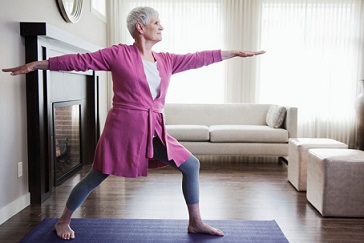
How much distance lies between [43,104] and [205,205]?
145 centimetres

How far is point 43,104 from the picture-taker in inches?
121

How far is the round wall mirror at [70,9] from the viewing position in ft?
12.0

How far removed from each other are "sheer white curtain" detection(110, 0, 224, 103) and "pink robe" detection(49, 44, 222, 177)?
361 cm

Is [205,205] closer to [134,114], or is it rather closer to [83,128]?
[134,114]

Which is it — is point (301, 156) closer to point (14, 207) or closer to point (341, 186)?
point (341, 186)

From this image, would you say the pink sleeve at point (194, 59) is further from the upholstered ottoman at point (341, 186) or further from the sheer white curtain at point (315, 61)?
the sheer white curtain at point (315, 61)

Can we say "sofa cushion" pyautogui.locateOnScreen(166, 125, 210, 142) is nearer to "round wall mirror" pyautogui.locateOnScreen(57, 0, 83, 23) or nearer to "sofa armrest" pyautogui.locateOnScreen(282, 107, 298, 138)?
"sofa armrest" pyautogui.locateOnScreen(282, 107, 298, 138)

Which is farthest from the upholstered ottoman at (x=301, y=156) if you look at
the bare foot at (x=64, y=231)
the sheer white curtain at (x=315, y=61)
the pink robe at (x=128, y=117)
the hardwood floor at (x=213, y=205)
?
the sheer white curtain at (x=315, y=61)

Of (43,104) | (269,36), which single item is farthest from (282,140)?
(43,104)

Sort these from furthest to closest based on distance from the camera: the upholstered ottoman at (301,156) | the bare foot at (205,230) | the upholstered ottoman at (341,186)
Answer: the upholstered ottoman at (301,156)
the upholstered ottoman at (341,186)
the bare foot at (205,230)

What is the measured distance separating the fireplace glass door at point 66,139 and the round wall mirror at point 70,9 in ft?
2.67

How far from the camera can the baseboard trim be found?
263cm

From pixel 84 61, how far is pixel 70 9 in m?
2.08

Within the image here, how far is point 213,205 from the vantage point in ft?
10.1
